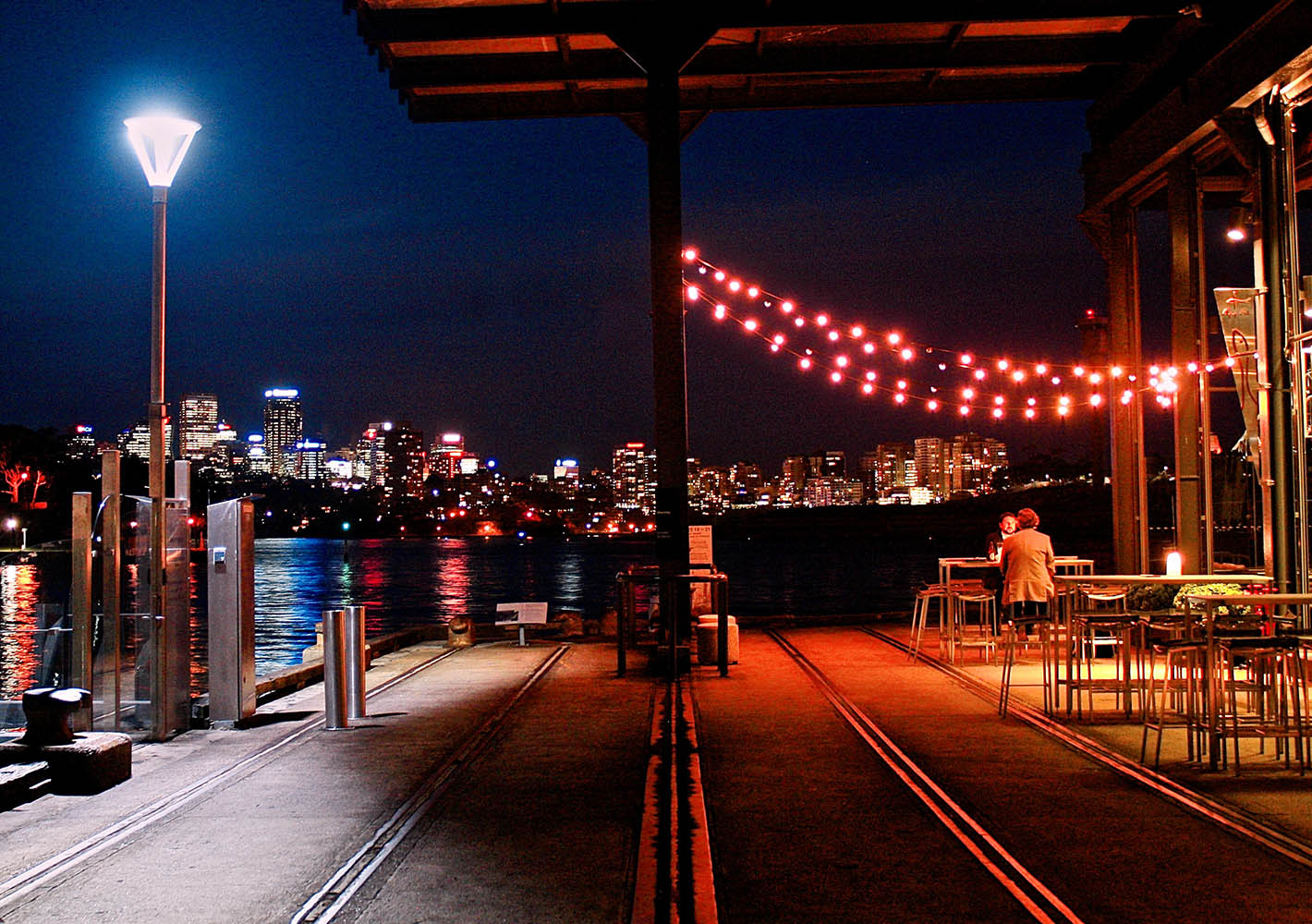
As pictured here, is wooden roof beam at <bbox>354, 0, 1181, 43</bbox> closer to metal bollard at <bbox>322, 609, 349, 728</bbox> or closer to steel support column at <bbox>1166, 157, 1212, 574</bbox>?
steel support column at <bbox>1166, 157, 1212, 574</bbox>

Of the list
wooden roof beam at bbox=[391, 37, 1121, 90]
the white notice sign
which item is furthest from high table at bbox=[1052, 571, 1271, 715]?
wooden roof beam at bbox=[391, 37, 1121, 90]

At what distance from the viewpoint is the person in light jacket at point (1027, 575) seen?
36.3 feet

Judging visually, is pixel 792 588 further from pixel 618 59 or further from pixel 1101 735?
pixel 1101 735

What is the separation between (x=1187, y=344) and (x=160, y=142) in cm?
1080

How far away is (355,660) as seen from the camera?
32.7ft

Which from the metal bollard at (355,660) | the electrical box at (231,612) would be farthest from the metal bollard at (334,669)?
the electrical box at (231,612)

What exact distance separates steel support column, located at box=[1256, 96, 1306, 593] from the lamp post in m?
9.41

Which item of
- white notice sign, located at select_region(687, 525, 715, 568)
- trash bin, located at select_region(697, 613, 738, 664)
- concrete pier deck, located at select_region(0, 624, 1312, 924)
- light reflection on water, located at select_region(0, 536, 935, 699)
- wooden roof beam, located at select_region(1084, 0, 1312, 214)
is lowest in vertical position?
light reflection on water, located at select_region(0, 536, 935, 699)

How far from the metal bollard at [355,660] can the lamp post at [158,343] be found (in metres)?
1.38

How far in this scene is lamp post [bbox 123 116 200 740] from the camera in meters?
9.31

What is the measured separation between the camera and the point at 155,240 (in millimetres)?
9680

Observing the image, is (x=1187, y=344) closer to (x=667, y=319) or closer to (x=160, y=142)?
(x=667, y=319)

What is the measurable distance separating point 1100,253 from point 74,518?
13198 mm

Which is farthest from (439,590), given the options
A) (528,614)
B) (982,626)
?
(982,626)
